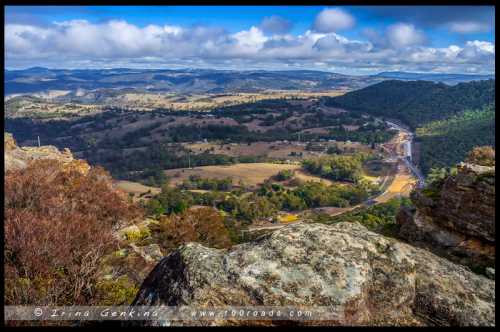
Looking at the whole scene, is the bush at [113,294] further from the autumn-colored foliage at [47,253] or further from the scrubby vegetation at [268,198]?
the scrubby vegetation at [268,198]

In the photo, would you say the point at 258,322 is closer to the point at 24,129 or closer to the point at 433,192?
the point at 433,192

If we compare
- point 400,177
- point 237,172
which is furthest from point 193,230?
point 400,177

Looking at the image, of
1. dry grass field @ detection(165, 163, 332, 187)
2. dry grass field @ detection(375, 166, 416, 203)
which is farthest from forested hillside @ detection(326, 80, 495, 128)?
dry grass field @ detection(165, 163, 332, 187)

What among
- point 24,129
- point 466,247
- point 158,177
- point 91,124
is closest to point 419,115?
point 158,177

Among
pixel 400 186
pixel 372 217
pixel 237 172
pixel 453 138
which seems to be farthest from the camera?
pixel 453 138

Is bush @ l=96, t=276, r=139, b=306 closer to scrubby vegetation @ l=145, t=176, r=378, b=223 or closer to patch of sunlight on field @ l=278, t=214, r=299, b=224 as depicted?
scrubby vegetation @ l=145, t=176, r=378, b=223

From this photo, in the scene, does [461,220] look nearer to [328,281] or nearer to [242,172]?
[328,281]
